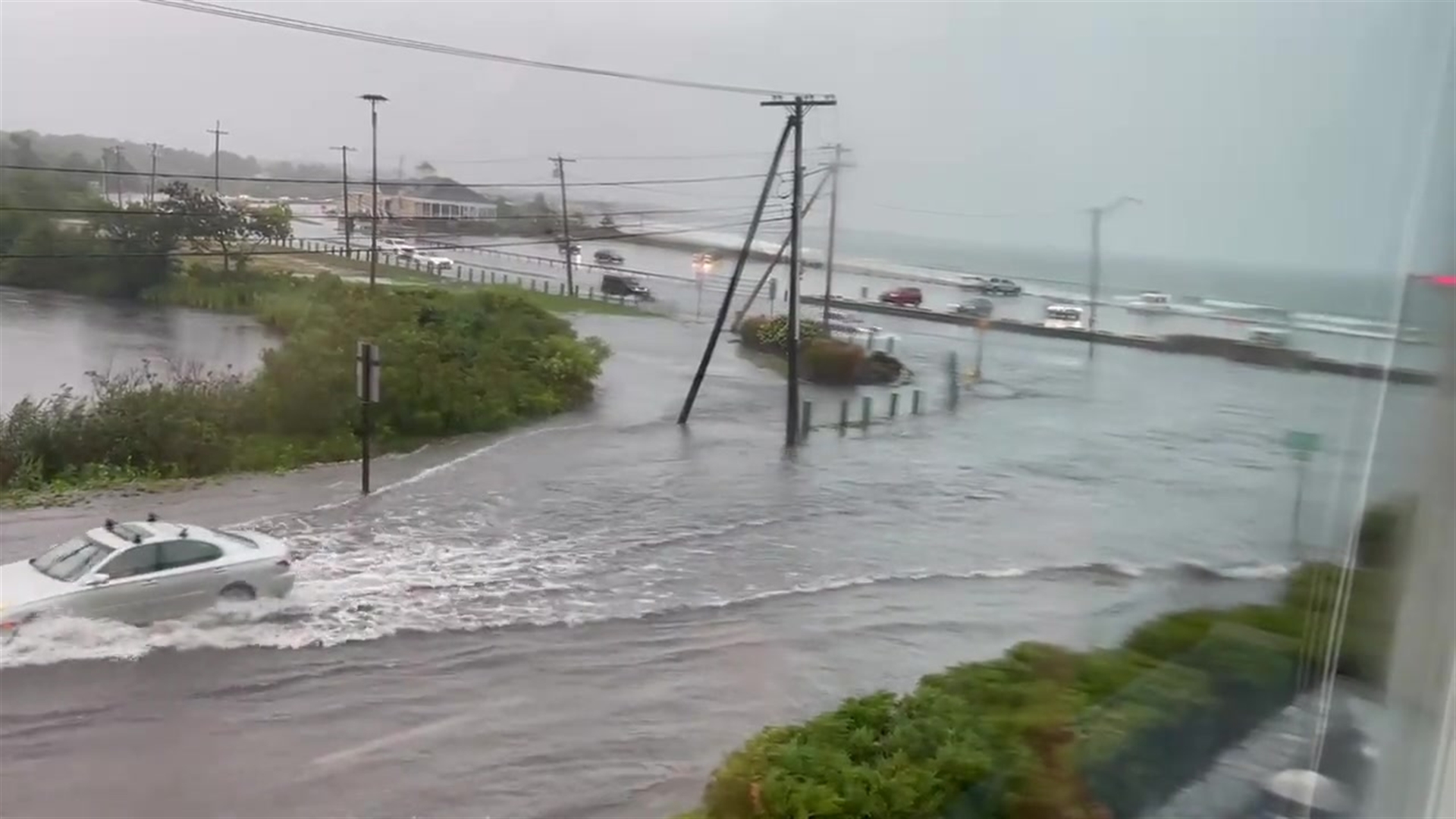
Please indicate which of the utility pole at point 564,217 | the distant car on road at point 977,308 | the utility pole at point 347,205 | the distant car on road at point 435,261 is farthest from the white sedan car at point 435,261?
the distant car on road at point 977,308

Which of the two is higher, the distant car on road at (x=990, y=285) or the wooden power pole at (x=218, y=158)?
the wooden power pole at (x=218, y=158)

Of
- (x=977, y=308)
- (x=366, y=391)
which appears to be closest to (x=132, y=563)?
(x=366, y=391)

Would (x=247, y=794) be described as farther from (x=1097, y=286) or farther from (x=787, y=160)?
(x=1097, y=286)

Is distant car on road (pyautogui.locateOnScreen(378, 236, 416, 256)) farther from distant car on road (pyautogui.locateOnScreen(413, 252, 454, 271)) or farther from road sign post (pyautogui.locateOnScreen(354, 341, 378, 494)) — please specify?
road sign post (pyautogui.locateOnScreen(354, 341, 378, 494))

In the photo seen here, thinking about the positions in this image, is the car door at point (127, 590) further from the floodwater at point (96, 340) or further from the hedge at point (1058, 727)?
the hedge at point (1058, 727)

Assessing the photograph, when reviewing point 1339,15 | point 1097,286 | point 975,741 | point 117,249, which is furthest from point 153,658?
point 1339,15

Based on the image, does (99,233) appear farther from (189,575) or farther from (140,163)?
(189,575)
